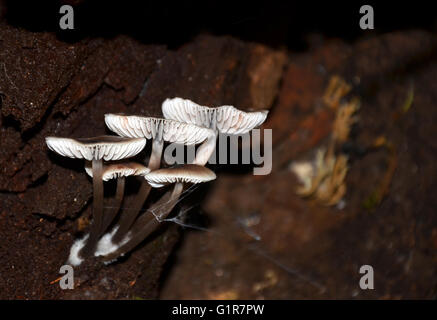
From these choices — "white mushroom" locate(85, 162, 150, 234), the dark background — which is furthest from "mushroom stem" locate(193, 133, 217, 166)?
the dark background

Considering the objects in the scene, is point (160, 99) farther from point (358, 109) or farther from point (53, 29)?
point (358, 109)

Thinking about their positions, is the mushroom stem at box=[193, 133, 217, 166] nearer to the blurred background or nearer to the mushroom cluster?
the mushroom cluster

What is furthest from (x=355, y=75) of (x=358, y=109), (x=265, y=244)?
(x=265, y=244)

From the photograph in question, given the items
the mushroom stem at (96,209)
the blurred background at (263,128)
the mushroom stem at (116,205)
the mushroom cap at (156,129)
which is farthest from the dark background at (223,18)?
the mushroom stem at (116,205)

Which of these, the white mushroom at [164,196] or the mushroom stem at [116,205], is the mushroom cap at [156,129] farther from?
the mushroom stem at [116,205]

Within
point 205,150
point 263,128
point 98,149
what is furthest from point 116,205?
point 263,128

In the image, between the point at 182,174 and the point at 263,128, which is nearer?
the point at 182,174

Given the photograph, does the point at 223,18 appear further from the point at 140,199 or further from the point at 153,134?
the point at 140,199
